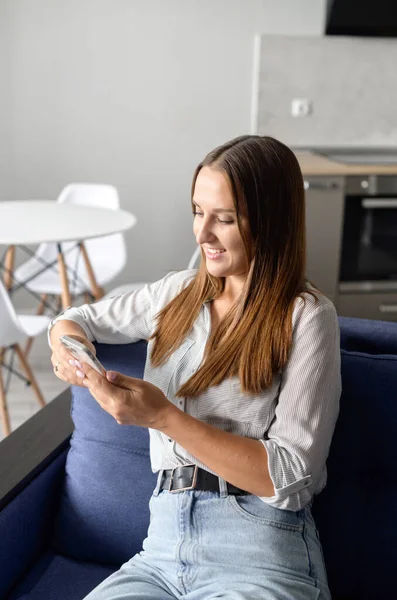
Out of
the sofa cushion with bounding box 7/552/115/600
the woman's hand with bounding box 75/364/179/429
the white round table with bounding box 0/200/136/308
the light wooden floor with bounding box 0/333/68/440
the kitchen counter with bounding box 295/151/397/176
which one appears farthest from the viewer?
the kitchen counter with bounding box 295/151/397/176

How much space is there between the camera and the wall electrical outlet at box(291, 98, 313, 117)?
409 cm

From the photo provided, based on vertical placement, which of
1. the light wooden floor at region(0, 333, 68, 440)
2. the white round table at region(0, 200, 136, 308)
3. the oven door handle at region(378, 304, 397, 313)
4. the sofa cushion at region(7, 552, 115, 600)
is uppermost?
the white round table at region(0, 200, 136, 308)

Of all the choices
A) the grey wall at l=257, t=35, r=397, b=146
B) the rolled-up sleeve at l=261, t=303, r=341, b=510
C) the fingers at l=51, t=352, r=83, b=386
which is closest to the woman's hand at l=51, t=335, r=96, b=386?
the fingers at l=51, t=352, r=83, b=386

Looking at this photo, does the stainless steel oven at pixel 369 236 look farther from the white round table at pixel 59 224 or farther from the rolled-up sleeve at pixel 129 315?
the rolled-up sleeve at pixel 129 315

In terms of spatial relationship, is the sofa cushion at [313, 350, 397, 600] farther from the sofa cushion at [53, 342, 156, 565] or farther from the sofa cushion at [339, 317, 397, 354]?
the sofa cushion at [53, 342, 156, 565]

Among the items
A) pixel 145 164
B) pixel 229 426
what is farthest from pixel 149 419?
pixel 145 164

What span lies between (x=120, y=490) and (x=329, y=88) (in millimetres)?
3126

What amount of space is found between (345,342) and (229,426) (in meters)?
0.37

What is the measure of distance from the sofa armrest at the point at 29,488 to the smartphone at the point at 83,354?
332mm

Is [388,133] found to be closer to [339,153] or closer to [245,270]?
[339,153]

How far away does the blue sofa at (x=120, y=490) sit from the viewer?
140 centimetres

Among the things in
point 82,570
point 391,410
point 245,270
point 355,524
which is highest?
point 245,270

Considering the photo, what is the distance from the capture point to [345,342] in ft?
5.07

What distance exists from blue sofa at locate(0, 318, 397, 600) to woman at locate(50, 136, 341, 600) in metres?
0.12
